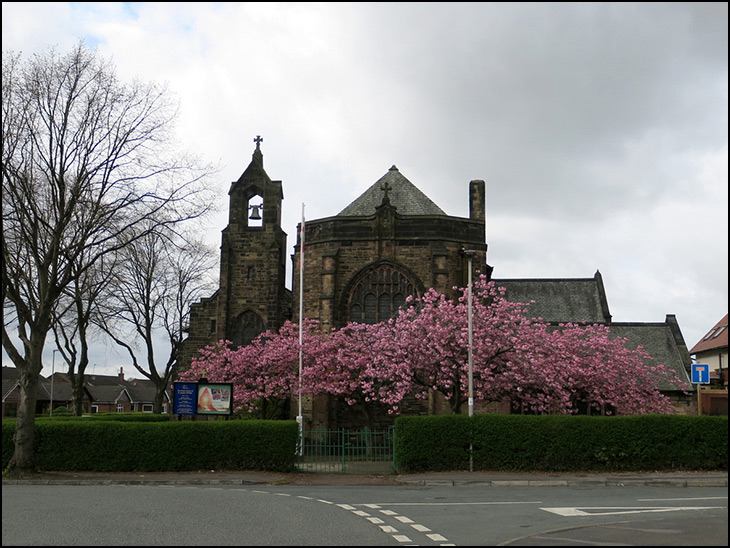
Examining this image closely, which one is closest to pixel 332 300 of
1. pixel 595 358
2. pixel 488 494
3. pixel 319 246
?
pixel 319 246

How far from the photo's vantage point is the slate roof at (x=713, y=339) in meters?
57.8

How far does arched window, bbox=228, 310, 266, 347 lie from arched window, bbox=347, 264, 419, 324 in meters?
6.30

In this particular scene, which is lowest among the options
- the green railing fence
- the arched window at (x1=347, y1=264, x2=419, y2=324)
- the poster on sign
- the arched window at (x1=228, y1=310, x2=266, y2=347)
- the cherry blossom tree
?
the green railing fence

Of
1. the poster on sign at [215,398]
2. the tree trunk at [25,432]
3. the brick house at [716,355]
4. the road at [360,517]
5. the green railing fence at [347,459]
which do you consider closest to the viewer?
the road at [360,517]

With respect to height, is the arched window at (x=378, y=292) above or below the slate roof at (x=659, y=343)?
above

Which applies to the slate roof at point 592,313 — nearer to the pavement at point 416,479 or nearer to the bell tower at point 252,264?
the bell tower at point 252,264

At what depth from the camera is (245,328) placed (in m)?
38.1

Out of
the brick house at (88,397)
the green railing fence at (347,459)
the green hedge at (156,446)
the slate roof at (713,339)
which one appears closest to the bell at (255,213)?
the green railing fence at (347,459)

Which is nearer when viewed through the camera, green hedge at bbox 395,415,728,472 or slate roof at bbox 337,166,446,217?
green hedge at bbox 395,415,728,472

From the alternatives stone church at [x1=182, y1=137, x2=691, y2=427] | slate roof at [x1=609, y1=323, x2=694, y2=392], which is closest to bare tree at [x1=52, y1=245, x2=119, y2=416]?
stone church at [x1=182, y1=137, x2=691, y2=427]

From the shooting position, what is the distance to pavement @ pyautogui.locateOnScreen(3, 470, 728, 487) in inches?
756

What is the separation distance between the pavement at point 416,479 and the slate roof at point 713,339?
4085 cm

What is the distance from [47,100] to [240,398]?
16250 millimetres

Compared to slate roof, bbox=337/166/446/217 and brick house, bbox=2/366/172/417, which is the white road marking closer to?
slate roof, bbox=337/166/446/217
